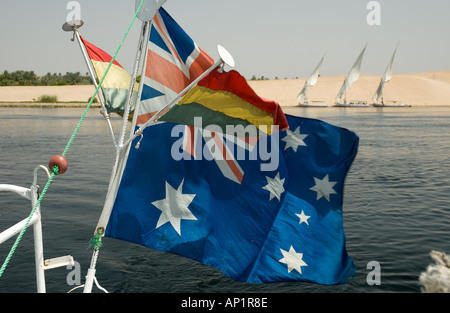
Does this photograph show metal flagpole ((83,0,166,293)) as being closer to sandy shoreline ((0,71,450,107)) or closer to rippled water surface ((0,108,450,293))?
rippled water surface ((0,108,450,293))

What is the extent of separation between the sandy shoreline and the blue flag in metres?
114

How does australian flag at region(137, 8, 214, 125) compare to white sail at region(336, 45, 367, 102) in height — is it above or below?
below

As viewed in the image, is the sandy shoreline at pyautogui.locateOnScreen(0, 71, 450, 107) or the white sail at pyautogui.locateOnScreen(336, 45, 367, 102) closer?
the white sail at pyautogui.locateOnScreen(336, 45, 367, 102)

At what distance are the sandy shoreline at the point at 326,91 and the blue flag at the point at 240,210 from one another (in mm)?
113976

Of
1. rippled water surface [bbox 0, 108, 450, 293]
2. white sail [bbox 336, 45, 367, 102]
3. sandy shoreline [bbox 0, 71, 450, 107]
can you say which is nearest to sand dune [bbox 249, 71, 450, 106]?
sandy shoreline [bbox 0, 71, 450, 107]

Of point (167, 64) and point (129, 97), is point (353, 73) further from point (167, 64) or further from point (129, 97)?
point (129, 97)

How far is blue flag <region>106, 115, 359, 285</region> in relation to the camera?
5.98m

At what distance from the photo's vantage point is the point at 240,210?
246 inches

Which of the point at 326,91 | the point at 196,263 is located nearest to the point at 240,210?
the point at 196,263

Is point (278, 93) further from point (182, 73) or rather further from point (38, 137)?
point (182, 73)

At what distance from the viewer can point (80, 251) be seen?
9664mm

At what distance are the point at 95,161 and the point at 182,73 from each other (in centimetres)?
1711

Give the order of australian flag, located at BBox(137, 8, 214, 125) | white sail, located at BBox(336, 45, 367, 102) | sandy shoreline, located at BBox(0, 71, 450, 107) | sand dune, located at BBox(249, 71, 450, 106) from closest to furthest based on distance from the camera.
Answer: australian flag, located at BBox(137, 8, 214, 125) → white sail, located at BBox(336, 45, 367, 102) → sandy shoreline, located at BBox(0, 71, 450, 107) → sand dune, located at BBox(249, 71, 450, 106)

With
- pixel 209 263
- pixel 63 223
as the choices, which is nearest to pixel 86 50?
pixel 209 263
